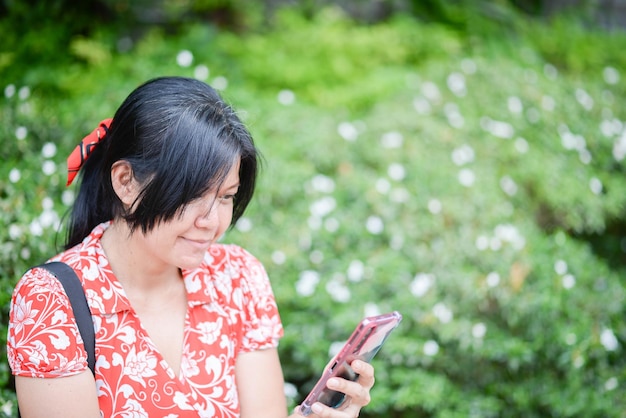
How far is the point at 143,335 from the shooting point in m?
1.71

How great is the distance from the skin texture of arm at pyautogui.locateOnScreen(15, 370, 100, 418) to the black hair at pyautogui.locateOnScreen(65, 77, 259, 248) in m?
0.40

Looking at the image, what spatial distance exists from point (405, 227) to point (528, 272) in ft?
2.02

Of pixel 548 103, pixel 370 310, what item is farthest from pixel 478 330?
pixel 548 103

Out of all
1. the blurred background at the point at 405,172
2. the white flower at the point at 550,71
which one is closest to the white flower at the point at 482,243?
the blurred background at the point at 405,172

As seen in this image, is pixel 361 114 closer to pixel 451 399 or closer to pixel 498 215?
pixel 498 215

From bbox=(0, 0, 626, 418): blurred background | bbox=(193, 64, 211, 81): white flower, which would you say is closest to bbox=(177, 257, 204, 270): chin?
bbox=(0, 0, 626, 418): blurred background

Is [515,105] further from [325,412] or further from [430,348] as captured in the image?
[325,412]


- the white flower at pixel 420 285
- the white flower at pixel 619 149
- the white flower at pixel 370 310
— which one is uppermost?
the white flower at pixel 370 310

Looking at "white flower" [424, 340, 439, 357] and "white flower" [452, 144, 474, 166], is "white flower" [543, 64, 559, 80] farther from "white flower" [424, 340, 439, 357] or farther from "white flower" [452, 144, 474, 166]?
"white flower" [424, 340, 439, 357]

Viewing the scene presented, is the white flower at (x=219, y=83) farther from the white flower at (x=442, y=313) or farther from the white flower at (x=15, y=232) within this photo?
the white flower at (x=442, y=313)

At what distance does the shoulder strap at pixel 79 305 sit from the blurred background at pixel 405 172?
2.04ft

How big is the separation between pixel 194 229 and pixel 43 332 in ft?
1.34

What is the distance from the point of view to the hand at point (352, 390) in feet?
5.46

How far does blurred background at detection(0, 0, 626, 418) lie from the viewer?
9.61ft
